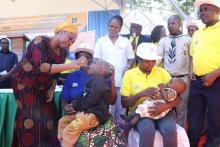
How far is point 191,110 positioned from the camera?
151 inches

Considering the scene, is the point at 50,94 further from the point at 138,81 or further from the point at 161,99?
the point at 161,99

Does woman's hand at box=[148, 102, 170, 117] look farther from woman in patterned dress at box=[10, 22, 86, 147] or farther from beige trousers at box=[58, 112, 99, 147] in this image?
woman in patterned dress at box=[10, 22, 86, 147]

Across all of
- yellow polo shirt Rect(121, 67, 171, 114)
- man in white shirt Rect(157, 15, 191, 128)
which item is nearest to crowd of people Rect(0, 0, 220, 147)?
yellow polo shirt Rect(121, 67, 171, 114)

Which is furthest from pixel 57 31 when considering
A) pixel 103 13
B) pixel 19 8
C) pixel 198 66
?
pixel 19 8

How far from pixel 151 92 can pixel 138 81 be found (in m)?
0.26

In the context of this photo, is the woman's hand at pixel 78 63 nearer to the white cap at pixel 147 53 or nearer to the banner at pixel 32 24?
the white cap at pixel 147 53

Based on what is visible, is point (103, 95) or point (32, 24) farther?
point (32, 24)

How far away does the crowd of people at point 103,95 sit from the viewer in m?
3.40

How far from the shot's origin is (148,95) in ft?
11.8

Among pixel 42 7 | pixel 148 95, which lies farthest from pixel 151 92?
pixel 42 7

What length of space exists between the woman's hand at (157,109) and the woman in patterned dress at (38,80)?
85 centimetres

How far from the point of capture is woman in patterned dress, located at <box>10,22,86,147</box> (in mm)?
3383

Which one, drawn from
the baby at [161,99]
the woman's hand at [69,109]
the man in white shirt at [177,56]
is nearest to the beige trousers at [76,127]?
the woman's hand at [69,109]

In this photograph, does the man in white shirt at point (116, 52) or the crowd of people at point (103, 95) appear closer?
the crowd of people at point (103, 95)
